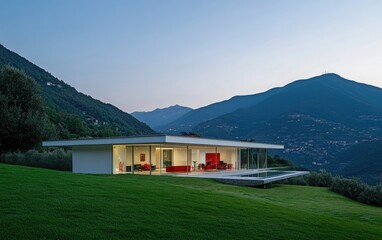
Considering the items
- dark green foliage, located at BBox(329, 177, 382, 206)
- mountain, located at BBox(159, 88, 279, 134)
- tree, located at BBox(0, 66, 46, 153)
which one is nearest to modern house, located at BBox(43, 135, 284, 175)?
tree, located at BBox(0, 66, 46, 153)

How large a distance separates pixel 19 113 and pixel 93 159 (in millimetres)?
9815

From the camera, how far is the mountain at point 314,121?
75062mm

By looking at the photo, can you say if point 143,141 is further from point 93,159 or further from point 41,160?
point 41,160

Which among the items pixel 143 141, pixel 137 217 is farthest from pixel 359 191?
pixel 137 217

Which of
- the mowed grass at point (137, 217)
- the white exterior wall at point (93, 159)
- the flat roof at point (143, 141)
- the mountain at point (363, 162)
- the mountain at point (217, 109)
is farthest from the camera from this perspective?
the mountain at point (217, 109)

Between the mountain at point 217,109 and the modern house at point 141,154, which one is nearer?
the modern house at point 141,154

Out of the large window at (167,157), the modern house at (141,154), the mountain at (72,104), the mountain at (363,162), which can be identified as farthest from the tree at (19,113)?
the mountain at (363,162)

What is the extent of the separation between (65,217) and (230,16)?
968 inches

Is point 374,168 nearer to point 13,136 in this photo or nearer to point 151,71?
point 151,71

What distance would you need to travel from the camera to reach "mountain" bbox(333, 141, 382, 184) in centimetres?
5284

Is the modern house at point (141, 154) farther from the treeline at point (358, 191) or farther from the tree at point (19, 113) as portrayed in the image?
the treeline at point (358, 191)

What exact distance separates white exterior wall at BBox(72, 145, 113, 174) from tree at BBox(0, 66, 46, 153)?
7127 millimetres

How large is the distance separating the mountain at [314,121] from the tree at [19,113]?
45.7m

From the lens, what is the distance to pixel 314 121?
88.1 metres
